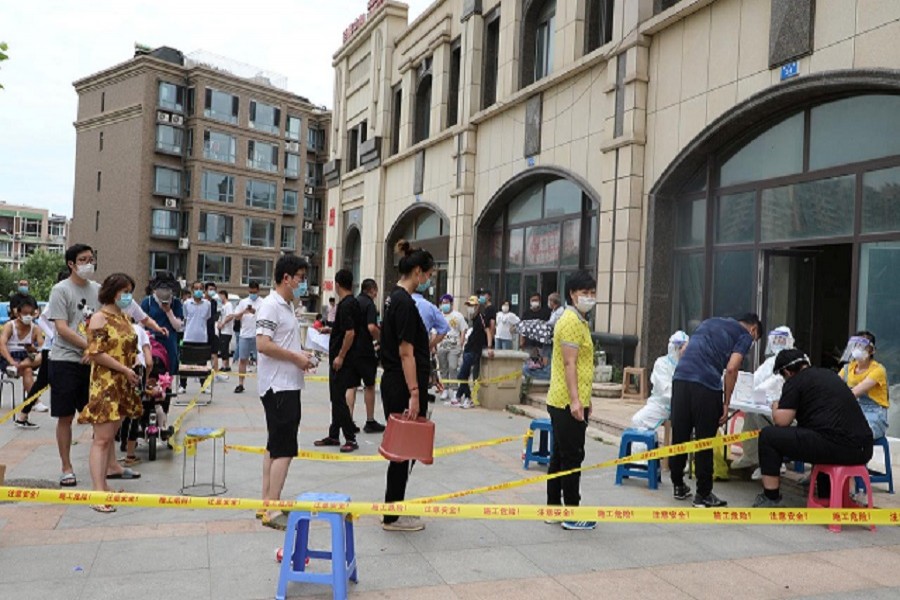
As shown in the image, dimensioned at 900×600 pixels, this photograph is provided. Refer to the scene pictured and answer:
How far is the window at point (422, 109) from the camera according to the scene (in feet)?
71.9

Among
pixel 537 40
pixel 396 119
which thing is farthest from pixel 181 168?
pixel 537 40

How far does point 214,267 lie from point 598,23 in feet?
130

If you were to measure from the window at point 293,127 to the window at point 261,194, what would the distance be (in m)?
4.61

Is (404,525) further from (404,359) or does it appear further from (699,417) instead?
(699,417)

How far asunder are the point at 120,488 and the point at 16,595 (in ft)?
7.13

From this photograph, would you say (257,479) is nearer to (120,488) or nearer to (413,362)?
(120,488)

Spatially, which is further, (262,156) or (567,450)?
(262,156)

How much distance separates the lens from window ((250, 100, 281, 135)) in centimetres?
5032

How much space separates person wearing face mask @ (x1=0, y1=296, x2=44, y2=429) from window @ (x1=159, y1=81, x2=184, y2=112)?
40.6 metres

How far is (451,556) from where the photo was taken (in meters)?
4.46

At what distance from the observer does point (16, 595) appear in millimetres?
3670

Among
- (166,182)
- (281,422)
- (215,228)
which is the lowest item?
(281,422)

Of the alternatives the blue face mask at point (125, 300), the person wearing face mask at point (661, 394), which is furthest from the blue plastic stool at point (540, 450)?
the blue face mask at point (125, 300)

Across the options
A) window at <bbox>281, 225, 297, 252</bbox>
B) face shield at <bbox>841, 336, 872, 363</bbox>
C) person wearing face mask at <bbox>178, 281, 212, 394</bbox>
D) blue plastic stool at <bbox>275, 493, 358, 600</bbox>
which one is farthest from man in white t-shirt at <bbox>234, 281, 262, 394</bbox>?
window at <bbox>281, 225, 297, 252</bbox>
